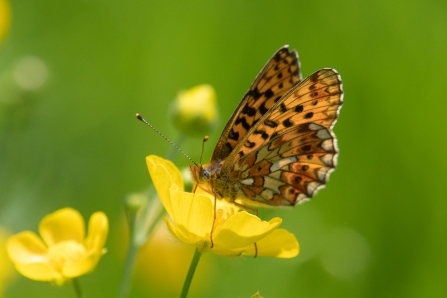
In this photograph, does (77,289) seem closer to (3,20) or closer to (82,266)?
(82,266)

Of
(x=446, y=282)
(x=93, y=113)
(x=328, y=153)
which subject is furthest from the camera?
(x=93, y=113)

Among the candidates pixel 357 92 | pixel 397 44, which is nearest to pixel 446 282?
pixel 357 92

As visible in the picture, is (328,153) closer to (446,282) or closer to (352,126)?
(446,282)

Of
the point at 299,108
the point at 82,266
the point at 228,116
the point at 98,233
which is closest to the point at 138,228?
the point at 98,233

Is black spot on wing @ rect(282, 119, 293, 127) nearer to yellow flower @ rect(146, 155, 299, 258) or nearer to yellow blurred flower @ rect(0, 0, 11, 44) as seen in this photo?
yellow flower @ rect(146, 155, 299, 258)

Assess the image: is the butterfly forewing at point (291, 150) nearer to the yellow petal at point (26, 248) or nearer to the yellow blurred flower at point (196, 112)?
the yellow blurred flower at point (196, 112)

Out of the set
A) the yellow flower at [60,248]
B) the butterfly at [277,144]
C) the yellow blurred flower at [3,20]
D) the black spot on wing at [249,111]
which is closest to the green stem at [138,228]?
the yellow flower at [60,248]
